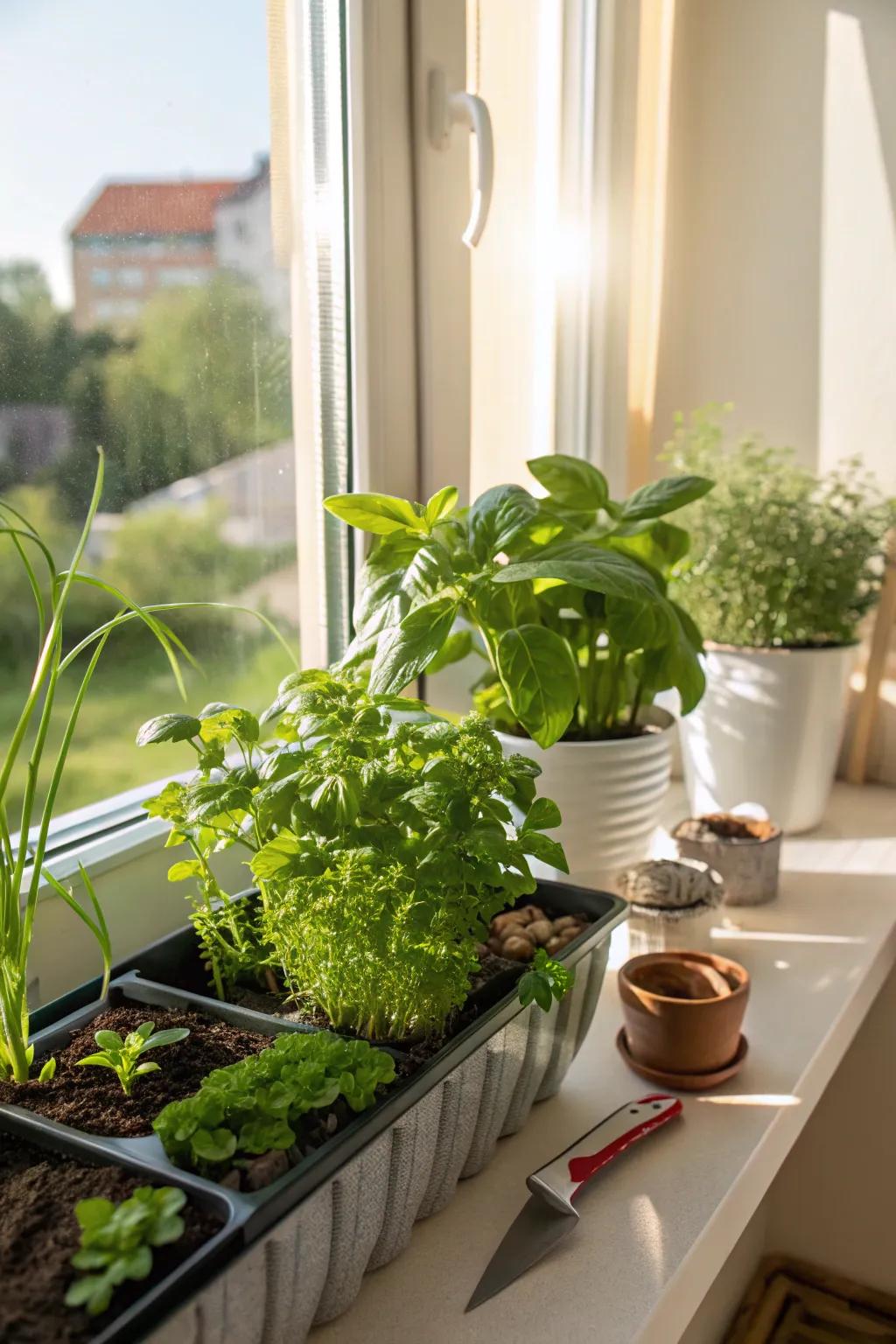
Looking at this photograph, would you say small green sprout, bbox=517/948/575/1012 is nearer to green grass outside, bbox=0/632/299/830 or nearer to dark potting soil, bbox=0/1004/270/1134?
dark potting soil, bbox=0/1004/270/1134

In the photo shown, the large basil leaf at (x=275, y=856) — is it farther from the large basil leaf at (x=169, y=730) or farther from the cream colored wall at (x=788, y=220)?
the cream colored wall at (x=788, y=220)

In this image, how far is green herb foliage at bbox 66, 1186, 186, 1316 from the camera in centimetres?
47

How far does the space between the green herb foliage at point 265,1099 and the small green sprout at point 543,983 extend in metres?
0.11

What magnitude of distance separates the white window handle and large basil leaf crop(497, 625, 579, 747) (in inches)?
20.0

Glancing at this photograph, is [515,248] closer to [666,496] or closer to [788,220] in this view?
[788,220]

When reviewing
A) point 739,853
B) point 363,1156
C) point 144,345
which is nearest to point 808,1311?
point 739,853

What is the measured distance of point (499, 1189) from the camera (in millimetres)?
767

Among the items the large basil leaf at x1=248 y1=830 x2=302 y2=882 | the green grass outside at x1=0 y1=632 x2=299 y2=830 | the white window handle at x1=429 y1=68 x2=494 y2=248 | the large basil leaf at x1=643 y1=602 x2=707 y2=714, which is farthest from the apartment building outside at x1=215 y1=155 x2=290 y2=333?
the large basil leaf at x1=248 y1=830 x2=302 y2=882

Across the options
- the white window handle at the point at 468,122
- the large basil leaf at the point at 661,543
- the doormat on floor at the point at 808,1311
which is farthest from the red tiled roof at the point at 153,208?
the doormat on floor at the point at 808,1311

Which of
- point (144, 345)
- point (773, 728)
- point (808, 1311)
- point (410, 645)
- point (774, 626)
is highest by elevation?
point (144, 345)

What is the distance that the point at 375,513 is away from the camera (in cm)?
95

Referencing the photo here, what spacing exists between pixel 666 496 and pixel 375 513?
0.95 feet

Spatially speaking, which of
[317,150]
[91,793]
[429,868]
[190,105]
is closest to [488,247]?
[317,150]

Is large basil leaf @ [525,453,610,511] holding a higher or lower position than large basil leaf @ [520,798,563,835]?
higher
